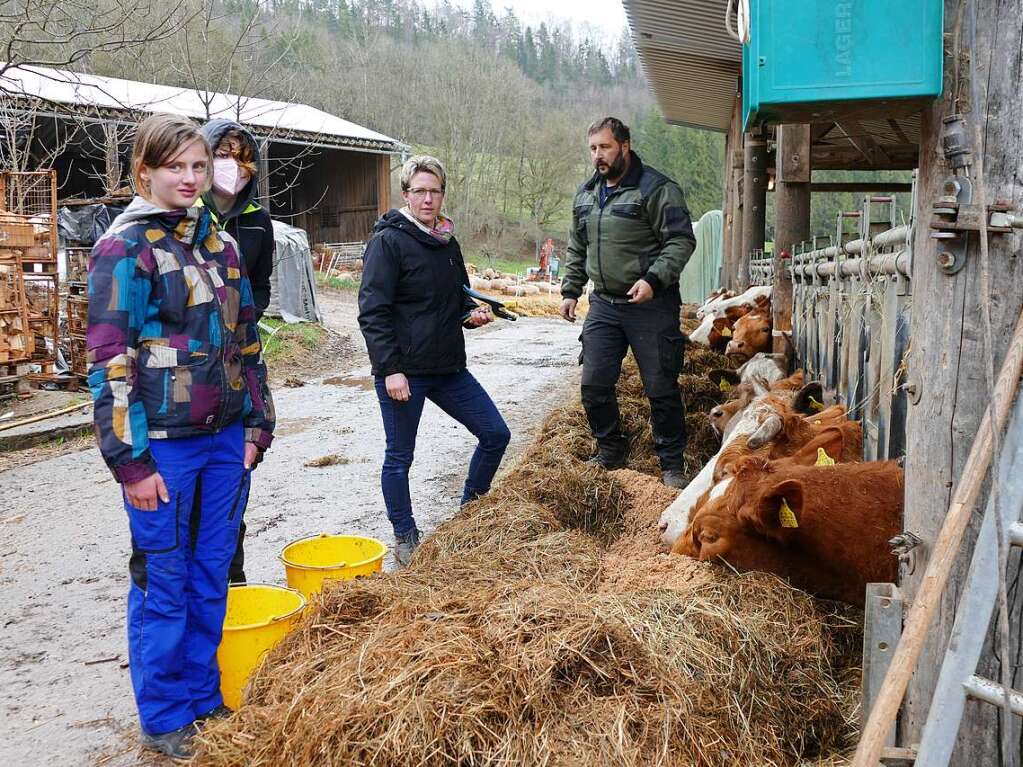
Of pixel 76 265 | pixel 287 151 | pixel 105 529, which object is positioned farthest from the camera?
pixel 287 151

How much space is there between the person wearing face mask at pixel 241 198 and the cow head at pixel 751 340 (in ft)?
17.5

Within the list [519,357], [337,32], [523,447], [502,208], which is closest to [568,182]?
[502,208]

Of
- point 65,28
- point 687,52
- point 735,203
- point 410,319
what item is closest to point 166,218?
point 410,319

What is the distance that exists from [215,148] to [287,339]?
12.0m

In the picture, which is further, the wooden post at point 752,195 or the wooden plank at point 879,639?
the wooden post at point 752,195

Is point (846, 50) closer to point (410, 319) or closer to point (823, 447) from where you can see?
point (823, 447)

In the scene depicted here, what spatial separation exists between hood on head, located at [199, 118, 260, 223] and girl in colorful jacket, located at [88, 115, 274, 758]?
1.99ft

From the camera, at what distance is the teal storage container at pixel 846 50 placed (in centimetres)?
224

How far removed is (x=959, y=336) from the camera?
238 cm

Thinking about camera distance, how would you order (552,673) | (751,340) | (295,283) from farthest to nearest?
(295,283)
(751,340)
(552,673)

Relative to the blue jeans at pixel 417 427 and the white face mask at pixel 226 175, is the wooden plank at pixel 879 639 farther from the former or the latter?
the white face mask at pixel 226 175

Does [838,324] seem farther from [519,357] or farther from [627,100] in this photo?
[627,100]

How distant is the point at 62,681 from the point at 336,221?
106 feet

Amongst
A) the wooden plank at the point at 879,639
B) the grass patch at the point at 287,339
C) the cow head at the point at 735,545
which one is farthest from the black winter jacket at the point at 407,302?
the grass patch at the point at 287,339
